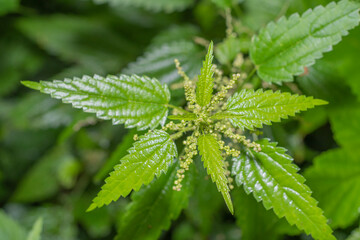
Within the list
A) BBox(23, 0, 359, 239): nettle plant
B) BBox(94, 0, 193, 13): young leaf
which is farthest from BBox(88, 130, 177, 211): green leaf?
BBox(94, 0, 193, 13): young leaf

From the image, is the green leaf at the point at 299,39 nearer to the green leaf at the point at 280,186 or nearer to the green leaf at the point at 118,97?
the green leaf at the point at 280,186

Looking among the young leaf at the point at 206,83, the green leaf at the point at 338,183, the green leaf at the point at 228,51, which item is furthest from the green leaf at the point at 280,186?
the green leaf at the point at 338,183

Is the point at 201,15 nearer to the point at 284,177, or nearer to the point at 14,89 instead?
the point at 284,177

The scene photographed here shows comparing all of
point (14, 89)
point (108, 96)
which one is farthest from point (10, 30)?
point (108, 96)

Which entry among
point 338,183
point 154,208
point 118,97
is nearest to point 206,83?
point 118,97

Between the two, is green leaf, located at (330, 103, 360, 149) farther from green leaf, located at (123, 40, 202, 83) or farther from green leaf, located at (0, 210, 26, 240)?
green leaf, located at (0, 210, 26, 240)

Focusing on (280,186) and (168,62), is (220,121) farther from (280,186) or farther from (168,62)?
(168,62)
